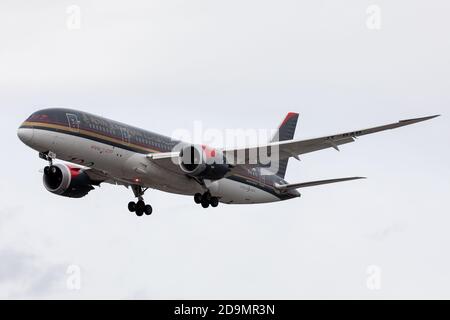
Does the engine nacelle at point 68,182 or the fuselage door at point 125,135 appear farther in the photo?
the engine nacelle at point 68,182

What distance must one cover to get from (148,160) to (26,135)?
8692 mm

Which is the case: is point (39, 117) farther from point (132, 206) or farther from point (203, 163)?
point (132, 206)

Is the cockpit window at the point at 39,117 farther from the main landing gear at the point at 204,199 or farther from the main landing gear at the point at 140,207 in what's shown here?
the main landing gear at the point at 204,199

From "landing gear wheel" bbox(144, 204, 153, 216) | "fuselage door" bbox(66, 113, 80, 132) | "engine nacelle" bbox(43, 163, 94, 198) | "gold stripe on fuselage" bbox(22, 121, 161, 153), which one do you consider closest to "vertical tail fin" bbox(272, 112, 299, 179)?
"landing gear wheel" bbox(144, 204, 153, 216)

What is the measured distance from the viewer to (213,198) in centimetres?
6962

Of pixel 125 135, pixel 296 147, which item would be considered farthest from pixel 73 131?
pixel 296 147

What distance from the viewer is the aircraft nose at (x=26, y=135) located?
60.6 metres

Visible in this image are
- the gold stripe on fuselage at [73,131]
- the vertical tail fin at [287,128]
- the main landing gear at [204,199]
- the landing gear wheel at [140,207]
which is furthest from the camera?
the vertical tail fin at [287,128]

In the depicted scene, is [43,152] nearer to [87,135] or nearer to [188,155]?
[87,135]

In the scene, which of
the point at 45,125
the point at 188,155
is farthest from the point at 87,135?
the point at 188,155

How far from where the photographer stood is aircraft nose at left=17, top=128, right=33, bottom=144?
2387 inches

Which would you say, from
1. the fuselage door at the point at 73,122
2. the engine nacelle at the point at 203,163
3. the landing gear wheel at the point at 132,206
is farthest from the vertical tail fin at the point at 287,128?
the fuselage door at the point at 73,122
